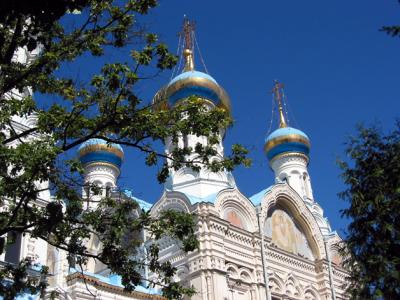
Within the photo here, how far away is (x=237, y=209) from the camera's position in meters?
19.8

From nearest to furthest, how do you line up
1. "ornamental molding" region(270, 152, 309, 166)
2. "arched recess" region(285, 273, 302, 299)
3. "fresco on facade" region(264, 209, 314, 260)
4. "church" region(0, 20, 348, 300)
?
"church" region(0, 20, 348, 300), "arched recess" region(285, 273, 302, 299), "fresco on facade" region(264, 209, 314, 260), "ornamental molding" region(270, 152, 309, 166)

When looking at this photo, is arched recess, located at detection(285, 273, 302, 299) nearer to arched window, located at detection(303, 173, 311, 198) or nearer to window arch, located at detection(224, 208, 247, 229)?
window arch, located at detection(224, 208, 247, 229)

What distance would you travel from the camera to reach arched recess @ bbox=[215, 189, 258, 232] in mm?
19375

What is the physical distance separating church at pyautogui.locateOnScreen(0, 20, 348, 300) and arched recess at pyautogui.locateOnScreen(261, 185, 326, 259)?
38mm

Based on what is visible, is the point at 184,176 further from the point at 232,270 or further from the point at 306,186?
the point at 306,186

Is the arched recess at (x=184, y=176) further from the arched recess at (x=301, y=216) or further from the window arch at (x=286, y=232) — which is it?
the arched recess at (x=301, y=216)

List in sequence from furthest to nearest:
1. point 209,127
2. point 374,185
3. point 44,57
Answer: point 374,185
point 209,127
point 44,57

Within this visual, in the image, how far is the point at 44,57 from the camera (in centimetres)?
779

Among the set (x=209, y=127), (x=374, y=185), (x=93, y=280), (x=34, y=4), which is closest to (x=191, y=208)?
(x=93, y=280)

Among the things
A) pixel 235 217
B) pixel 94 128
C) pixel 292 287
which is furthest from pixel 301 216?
pixel 94 128

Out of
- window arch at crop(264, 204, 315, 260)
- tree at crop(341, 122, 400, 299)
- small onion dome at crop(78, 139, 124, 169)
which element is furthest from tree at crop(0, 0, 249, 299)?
small onion dome at crop(78, 139, 124, 169)

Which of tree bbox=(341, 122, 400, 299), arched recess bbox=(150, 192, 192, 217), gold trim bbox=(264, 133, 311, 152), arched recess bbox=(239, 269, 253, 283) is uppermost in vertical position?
gold trim bbox=(264, 133, 311, 152)

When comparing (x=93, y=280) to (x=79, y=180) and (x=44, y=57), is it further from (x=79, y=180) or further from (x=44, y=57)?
(x=44, y=57)

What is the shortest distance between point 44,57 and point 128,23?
1398 mm
